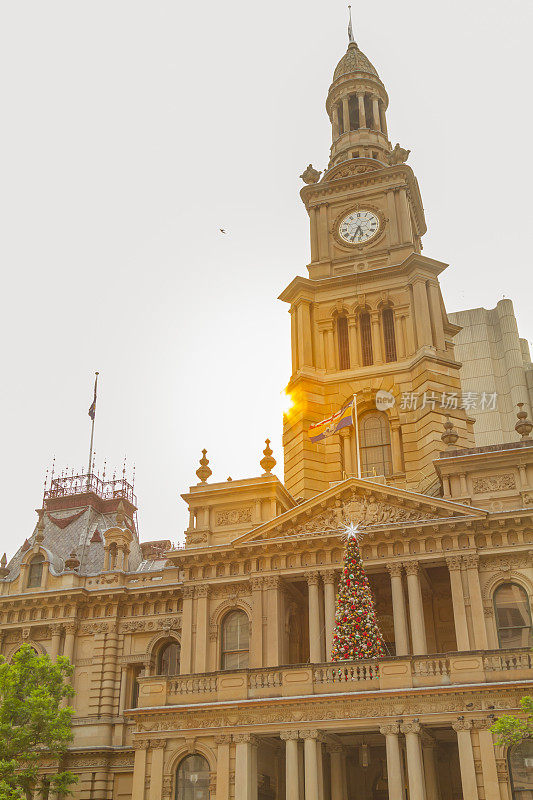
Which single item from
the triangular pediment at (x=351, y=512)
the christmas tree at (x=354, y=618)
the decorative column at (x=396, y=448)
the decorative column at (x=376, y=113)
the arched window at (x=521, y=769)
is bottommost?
the arched window at (x=521, y=769)

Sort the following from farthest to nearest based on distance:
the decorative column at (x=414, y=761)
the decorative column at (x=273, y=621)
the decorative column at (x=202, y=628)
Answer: the decorative column at (x=202, y=628) < the decorative column at (x=273, y=621) < the decorative column at (x=414, y=761)

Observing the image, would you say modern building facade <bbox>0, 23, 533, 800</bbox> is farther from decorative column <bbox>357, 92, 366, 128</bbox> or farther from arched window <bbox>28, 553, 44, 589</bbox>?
decorative column <bbox>357, 92, 366, 128</bbox>

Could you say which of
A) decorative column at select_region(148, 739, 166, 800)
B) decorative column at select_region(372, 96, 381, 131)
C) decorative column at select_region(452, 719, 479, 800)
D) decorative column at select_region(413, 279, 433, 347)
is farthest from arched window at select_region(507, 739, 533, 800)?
decorative column at select_region(372, 96, 381, 131)

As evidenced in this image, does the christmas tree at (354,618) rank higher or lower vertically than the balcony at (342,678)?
higher

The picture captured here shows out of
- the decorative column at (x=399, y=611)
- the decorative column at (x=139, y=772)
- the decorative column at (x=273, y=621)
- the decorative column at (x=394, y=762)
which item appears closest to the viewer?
the decorative column at (x=394, y=762)

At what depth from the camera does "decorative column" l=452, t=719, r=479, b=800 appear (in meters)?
26.6

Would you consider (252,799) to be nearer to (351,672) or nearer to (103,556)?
(351,672)

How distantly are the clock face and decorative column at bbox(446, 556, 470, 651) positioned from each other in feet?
77.4

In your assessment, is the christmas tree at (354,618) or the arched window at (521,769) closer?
the arched window at (521,769)

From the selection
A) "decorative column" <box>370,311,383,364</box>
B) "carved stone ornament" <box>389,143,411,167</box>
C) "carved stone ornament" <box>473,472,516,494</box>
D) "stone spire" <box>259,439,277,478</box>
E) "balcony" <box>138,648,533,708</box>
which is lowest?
"balcony" <box>138,648,533,708</box>

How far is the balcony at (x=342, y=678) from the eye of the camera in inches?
1096

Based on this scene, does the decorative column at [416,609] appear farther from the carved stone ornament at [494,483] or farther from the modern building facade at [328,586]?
the carved stone ornament at [494,483]

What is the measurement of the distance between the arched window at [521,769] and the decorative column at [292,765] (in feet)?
23.4

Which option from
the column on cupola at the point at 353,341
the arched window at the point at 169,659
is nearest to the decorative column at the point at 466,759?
the arched window at the point at 169,659
